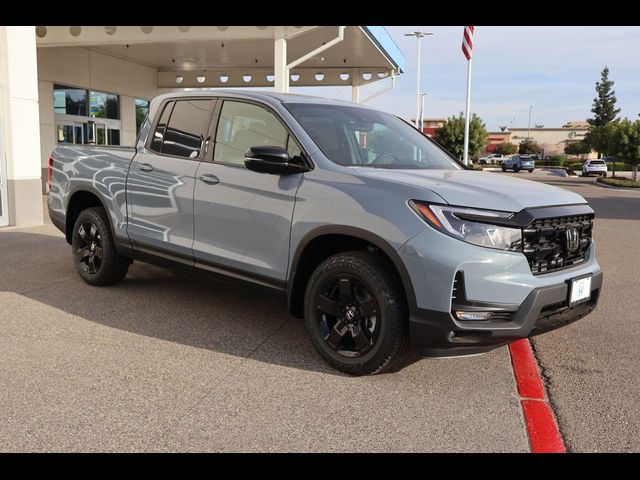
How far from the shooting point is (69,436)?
10.1ft

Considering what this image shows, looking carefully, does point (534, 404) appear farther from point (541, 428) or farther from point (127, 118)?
point (127, 118)

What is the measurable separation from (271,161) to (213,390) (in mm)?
1511

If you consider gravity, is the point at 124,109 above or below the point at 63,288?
above

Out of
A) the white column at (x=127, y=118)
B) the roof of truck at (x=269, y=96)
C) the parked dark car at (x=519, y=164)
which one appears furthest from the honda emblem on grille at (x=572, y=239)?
the parked dark car at (x=519, y=164)

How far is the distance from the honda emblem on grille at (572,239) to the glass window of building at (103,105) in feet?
67.9

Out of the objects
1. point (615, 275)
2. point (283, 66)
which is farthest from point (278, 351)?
point (283, 66)

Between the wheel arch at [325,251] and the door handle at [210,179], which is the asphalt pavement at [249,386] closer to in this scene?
the wheel arch at [325,251]

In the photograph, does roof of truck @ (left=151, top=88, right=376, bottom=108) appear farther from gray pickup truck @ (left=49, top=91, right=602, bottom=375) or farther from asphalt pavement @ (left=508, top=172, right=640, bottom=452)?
asphalt pavement @ (left=508, top=172, right=640, bottom=452)

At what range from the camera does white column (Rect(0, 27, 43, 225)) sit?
9.78 metres

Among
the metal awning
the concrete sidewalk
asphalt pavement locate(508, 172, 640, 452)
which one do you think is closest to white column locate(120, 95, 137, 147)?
the metal awning

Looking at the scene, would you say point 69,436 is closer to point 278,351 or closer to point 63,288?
point 278,351

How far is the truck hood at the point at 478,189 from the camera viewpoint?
11.7 feet

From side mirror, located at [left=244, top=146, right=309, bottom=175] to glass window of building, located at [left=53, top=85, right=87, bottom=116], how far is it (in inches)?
704

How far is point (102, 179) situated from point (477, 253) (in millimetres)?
3766
